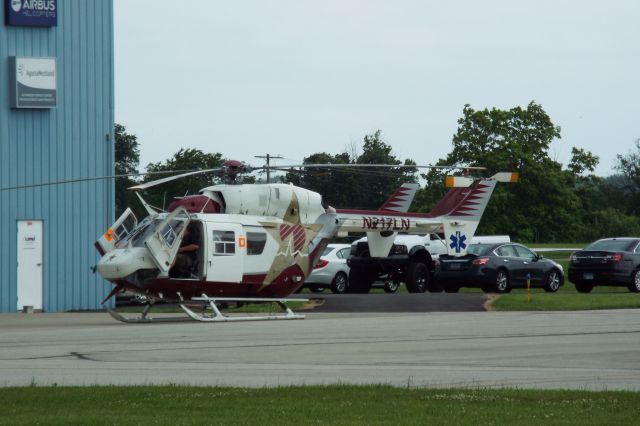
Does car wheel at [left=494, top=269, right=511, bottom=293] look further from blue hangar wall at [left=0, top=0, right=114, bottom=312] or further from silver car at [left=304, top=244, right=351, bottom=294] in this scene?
blue hangar wall at [left=0, top=0, right=114, bottom=312]

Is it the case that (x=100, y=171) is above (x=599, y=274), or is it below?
above

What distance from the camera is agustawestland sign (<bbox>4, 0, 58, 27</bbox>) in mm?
30984

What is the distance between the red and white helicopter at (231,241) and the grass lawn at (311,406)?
10.8m

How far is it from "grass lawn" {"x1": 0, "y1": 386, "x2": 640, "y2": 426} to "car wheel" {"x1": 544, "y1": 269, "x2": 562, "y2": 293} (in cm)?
2320

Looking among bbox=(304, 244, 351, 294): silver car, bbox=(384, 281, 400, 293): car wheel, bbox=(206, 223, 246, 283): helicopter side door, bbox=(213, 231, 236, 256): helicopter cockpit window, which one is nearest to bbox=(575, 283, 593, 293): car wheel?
bbox=(384, 281, 400, 293): car wheel

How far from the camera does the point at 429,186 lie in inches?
3105

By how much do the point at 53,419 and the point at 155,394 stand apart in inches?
68.4

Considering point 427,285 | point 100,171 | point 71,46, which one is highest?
point 71,46

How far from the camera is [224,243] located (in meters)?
25.3

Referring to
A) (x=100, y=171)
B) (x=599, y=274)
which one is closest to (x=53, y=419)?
(x=100, y=171)

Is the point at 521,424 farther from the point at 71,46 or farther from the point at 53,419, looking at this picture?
the point at 71,46

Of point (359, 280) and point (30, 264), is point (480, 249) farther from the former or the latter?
point (30, 264)

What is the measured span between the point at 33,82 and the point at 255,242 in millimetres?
8856

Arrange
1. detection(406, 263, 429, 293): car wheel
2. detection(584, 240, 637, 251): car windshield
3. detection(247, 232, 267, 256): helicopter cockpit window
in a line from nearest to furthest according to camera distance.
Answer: detection(247, 232, 267, 256): helicopter cockpit window → detection(584, 240, 637, 251): car windshield → detection(406, 263, 429, 293): car wheel
